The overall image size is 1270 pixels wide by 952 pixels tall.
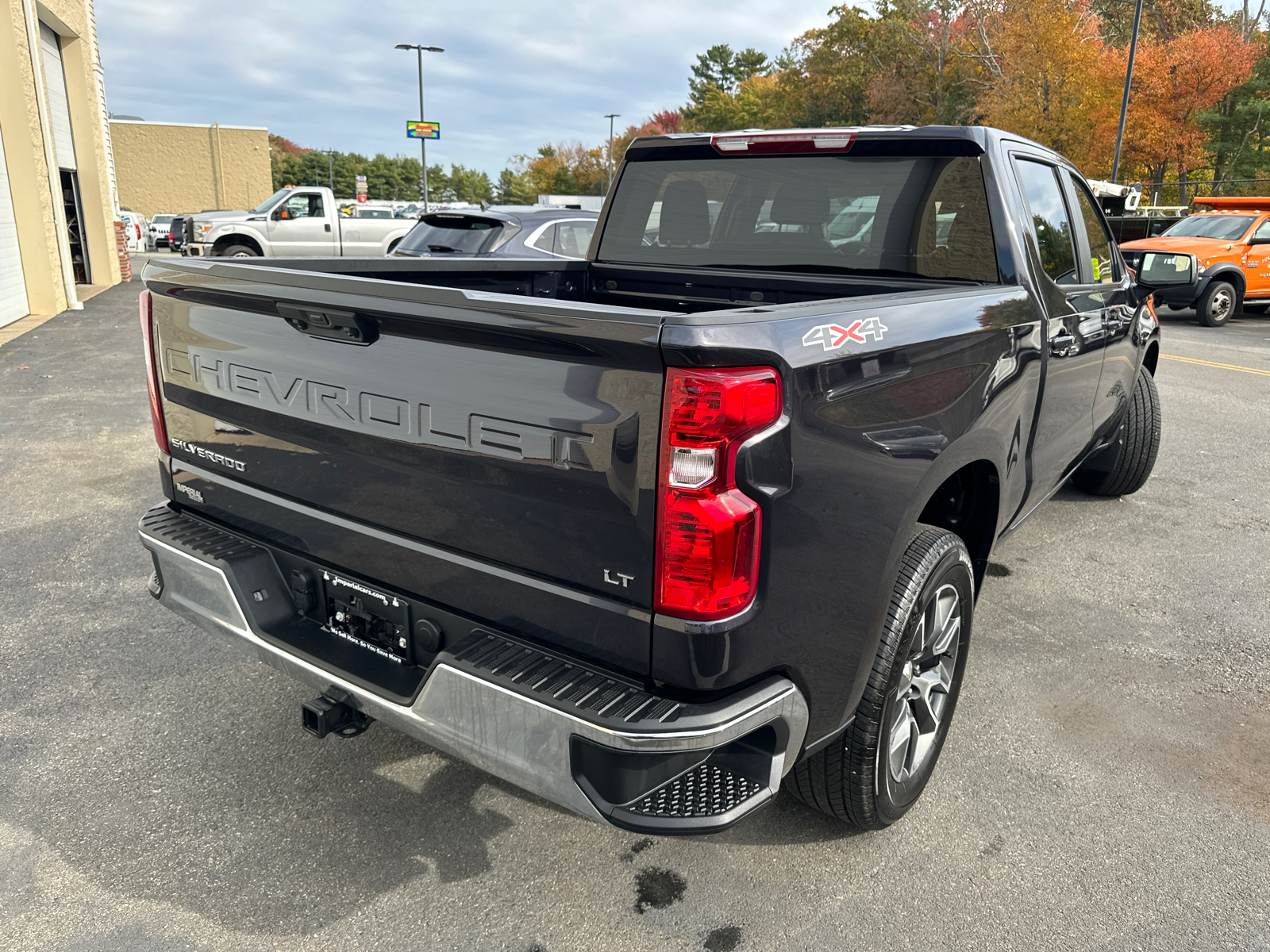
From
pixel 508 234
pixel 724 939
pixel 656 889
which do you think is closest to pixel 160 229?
pixel 508 234

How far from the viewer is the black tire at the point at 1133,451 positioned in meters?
5.46

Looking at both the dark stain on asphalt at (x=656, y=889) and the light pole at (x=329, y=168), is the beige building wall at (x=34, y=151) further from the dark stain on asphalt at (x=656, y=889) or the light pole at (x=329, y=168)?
the light pole at (x=329, y=168)

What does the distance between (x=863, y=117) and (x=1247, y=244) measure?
1737 inches

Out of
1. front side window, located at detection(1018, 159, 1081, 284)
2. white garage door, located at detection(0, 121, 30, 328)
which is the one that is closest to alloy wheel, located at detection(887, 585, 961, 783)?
front side window, located at detection(1018, 159, 1081, 284)

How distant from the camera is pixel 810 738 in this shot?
2.12 m

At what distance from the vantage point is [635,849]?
259cm

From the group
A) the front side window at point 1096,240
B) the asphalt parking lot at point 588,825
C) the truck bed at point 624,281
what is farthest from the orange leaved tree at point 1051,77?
the asphalt parking lot at point 588,825

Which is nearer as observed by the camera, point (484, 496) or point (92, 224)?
point (484, 496)

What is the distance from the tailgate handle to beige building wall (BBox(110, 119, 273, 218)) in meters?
66.3

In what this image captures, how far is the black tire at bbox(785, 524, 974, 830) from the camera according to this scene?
2309 millimetres

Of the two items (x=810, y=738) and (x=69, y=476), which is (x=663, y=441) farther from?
(x=69, y=476)

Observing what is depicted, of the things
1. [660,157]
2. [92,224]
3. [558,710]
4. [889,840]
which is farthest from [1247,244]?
[92,224]

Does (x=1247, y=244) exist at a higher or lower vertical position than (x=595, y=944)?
higher

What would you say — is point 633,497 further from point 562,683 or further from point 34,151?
point 34,151
